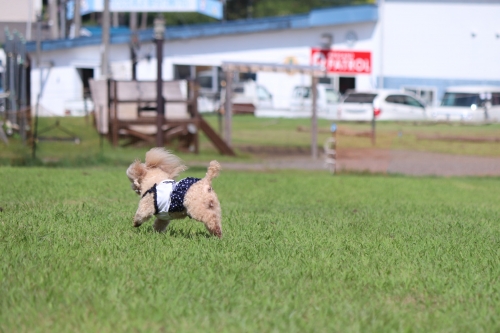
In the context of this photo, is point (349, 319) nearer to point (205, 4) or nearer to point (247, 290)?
point (247, 290)

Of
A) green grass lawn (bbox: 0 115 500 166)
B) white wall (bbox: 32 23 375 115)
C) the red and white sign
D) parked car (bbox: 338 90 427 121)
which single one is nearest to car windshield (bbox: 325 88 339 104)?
the red and white sign

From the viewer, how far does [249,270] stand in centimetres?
691

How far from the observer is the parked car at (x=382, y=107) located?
104 ft

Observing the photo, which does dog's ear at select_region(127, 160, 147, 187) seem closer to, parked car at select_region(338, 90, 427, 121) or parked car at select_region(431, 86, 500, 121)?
parked car at select_region(338, 90, 427, 121)

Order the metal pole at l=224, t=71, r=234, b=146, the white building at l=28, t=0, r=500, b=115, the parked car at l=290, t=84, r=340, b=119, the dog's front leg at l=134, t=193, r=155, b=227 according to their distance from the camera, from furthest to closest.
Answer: the white building at l=28, t=0, r=500, b=115 < the parked car at l=290, t=84, r=340, b=119 < the metal pole at l=224, t=71, r=234, b=146 < the dog's front leg at l=134, t=193, r=155, b=227

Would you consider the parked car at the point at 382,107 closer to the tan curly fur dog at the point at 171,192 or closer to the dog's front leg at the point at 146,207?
the tan curly fur dog at the point at 171,192

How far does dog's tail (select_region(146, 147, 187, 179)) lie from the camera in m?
8.66

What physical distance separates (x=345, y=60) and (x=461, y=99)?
1021cm

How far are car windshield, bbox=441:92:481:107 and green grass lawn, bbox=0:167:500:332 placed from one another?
872 inches

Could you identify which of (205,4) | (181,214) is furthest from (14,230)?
(205,4)

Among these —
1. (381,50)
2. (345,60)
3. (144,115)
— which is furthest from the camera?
(345,60)

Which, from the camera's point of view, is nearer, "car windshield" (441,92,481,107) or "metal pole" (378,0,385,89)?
"car windshield" (441,92,481,107)

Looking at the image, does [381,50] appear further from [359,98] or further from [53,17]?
[53,17]

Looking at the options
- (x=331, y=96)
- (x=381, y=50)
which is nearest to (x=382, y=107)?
(x=331, y=96)
